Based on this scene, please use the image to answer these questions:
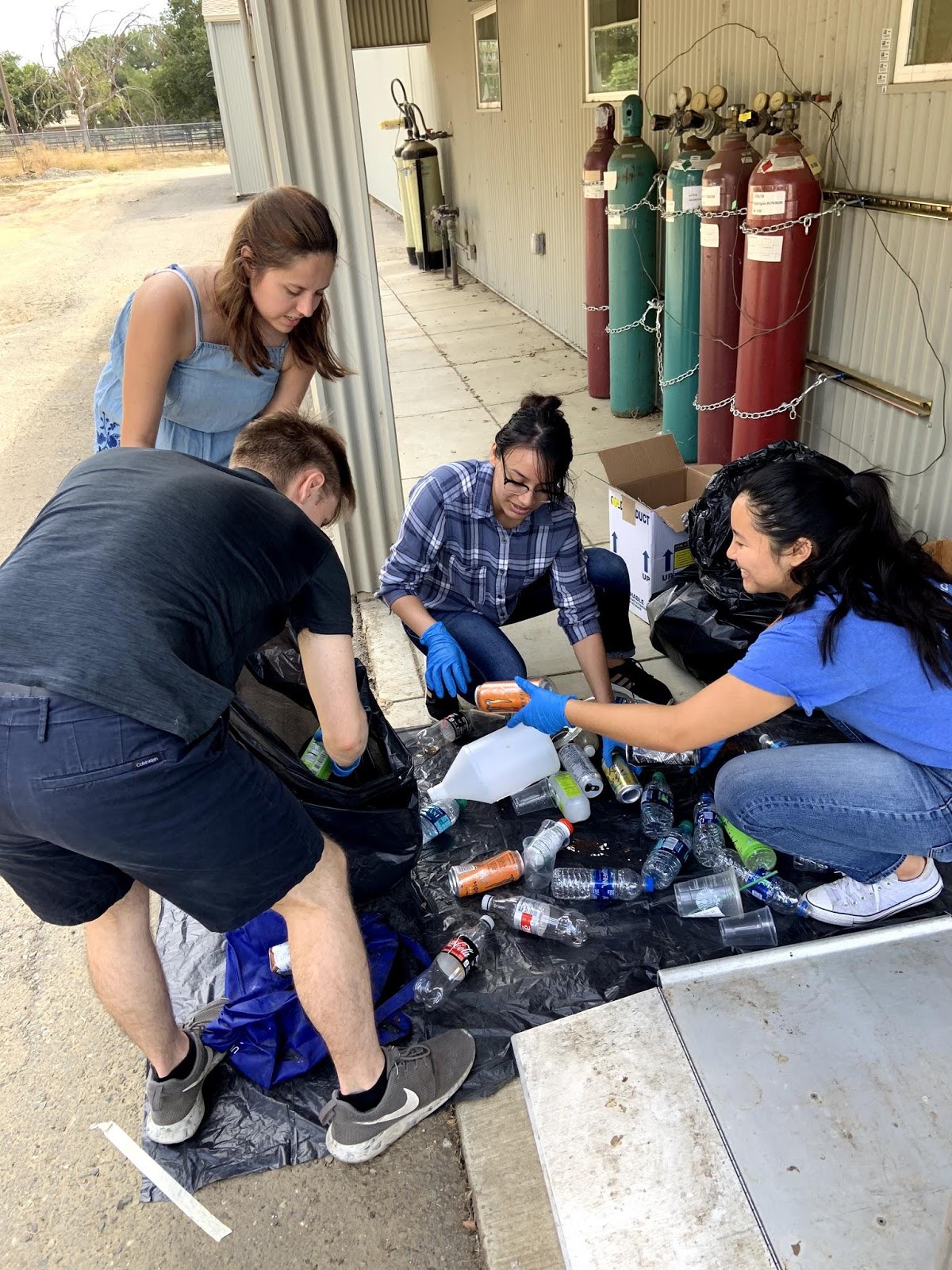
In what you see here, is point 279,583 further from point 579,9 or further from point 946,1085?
point 579,9

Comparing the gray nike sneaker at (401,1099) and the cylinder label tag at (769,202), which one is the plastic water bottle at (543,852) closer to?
the gray nike sneaker at (401,1099)

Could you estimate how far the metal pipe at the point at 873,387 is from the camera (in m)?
3.73

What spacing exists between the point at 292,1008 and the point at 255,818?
2.66 ft

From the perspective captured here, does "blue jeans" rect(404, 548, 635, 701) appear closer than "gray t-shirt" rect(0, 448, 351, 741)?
No

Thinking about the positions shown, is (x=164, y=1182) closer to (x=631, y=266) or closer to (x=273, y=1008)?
(x=273, y=1008)

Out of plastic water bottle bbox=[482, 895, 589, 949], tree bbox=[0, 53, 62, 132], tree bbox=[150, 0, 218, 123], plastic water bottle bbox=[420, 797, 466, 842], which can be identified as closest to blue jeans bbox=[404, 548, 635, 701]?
plastic water bottle bbox=[420, 797, 466, 842]

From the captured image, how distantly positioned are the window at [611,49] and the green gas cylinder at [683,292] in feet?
4.98

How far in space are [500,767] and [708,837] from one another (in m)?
0.63

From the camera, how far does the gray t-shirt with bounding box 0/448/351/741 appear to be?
1.42m

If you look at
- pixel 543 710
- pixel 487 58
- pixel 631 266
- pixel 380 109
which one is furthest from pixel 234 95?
pixel 543 710

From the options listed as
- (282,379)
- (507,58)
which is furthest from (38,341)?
(282,379)

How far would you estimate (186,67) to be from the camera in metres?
45.9

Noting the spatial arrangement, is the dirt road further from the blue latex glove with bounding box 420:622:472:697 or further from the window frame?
the window frame

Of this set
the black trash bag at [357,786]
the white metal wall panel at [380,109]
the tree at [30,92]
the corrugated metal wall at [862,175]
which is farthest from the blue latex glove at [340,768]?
the tree at [30,92]
